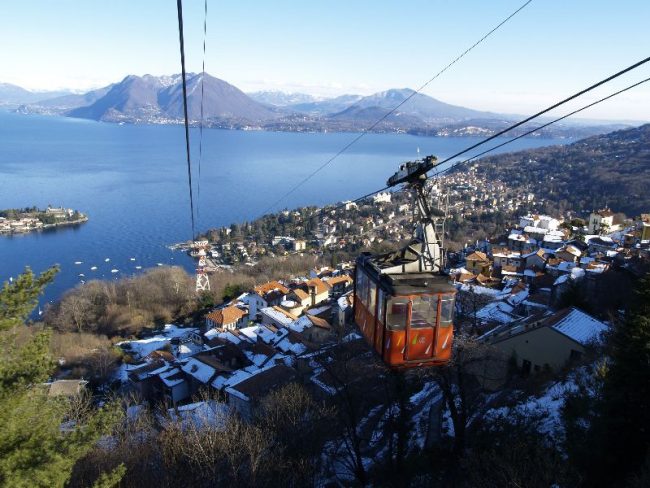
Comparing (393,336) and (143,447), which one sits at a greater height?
(393,336)

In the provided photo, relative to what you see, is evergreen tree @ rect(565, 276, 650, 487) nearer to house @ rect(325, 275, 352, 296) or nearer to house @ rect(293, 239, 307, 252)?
house @ rect(325, 275, 352, 296)

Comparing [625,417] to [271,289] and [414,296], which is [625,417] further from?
[271,289]

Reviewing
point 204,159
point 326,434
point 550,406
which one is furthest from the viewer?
point 204,159

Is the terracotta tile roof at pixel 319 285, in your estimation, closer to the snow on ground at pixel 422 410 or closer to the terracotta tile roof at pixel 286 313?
the terracotta tile roof at pixel 286 313

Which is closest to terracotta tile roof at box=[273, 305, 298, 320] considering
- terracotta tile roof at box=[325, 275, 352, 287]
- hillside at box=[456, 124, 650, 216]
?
terracotta tile roof at box=[325, 275, 352, 287]

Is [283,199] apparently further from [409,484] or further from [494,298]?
[409,484]

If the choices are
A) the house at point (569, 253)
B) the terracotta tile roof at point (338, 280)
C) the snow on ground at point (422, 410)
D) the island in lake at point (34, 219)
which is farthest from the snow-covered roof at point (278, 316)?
the island in lake at point (34, 219)

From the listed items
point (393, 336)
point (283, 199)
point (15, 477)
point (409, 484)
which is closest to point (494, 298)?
point (409, 484)
